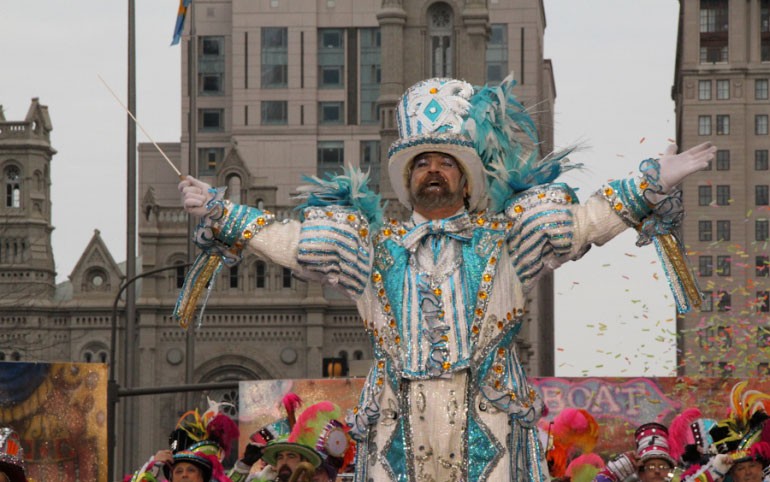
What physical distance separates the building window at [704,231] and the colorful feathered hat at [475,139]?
4414 inches

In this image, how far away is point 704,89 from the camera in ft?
413

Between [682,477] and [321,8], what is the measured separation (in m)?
91.5

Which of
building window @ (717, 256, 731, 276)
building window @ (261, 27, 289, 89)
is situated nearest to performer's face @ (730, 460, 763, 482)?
building window @ (261, 27, 289, 89)

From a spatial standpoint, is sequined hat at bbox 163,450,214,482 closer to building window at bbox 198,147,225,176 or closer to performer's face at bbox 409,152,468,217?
performer's face at bbox 409,152,468,217

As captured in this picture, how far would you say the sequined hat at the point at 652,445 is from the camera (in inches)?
459

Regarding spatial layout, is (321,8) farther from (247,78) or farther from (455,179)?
(455,179)

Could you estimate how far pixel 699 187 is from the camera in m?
123

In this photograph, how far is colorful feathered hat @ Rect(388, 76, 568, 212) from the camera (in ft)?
28.4

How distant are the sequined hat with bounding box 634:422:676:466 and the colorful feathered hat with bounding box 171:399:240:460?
233cm

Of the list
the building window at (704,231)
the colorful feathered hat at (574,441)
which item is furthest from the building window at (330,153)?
the colorful feathered hat at (574,441)

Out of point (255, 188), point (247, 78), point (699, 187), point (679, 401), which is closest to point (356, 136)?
point (247, 78)

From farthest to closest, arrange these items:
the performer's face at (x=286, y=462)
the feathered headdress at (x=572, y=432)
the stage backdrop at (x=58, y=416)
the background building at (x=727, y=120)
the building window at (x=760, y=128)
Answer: the building window at (x=760, y=128) < the background building at (x=727, y=120) < the stage backdrop at (x=58, y=416) < the feathered headdress at (x=572, y=432) < the performer's face at (x=286, y=462)

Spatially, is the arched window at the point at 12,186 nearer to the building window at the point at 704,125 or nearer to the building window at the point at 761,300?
the building window at the point at 761,300

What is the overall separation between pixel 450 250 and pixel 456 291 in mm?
191
